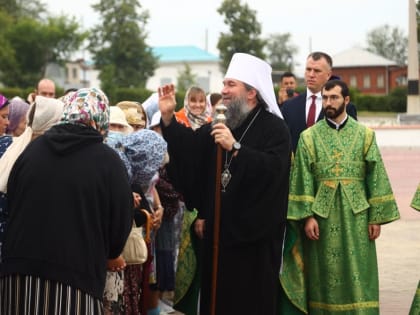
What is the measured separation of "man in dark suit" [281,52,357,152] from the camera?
734 cm

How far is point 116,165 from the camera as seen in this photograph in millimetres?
4148

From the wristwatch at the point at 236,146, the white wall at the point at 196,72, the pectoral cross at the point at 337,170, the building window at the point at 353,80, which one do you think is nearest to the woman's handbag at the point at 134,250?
the wristwatch at the point at 236,146

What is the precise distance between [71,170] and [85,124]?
300mm

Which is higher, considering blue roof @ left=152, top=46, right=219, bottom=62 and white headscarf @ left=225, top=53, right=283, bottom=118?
blue roof @ left=152, top=46, right=219, bottom=62

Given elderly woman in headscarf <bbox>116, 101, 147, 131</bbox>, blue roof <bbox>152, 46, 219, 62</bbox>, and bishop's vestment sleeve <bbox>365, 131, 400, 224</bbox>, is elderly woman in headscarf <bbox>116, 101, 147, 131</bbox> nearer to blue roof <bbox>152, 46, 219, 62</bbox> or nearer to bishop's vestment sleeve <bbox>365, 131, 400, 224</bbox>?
bishop's vestment sleeve <bbox>365, 131, 400, 224</bbox>

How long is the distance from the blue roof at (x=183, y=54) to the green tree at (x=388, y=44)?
2106 centimetres

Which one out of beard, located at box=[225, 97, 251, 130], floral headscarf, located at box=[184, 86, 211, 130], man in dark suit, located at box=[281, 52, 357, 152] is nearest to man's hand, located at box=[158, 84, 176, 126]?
beard, located at box=[225, 97, 251, 130]

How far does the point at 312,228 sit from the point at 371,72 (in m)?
86.1

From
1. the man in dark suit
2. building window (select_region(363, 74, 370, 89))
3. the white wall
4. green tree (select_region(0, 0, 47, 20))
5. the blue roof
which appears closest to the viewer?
the man in dark suit

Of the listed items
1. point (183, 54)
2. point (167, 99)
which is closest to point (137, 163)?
point (167, 99)

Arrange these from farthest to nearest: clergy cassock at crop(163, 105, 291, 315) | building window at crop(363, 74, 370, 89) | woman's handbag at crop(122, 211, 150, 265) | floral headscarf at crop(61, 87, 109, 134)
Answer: building window at crop(363, 74, 370, 89)
clergy cassock at crop(163, 105, 291, 315)
woman's handbag at crop(122, 211, 150, 265)
floral headscarf at crop(61, 87, 109, 134)

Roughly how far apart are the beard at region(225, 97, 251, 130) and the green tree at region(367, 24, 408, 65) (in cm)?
9846

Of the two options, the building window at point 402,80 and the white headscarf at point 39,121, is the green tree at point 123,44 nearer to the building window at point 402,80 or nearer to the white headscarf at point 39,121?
the building window at point 402,80

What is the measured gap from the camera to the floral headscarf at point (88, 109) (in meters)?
4.20
